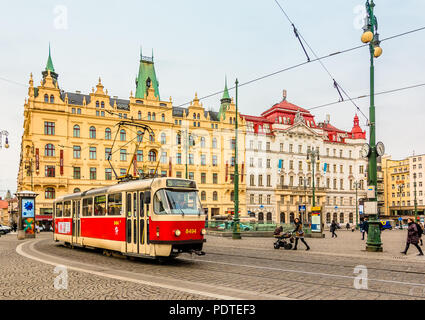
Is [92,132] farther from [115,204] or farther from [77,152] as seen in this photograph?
[115,204]

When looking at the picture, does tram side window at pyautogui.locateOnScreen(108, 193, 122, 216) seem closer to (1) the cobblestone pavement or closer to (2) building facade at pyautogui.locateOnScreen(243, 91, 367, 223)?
(1) the cobblestone pavement

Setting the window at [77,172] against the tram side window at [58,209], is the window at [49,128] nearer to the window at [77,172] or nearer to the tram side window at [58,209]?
the window at [77,172]

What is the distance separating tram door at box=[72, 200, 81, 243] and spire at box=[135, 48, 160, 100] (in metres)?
42.5

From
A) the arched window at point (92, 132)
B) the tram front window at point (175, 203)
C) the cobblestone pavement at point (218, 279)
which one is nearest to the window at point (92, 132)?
the arched window at point (92, 132)

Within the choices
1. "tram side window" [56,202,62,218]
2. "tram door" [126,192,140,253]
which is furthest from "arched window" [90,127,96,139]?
"tram door" [126,192,140,253]

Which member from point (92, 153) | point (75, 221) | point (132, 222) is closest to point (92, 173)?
point (92, 153)

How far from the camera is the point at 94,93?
5384 cm

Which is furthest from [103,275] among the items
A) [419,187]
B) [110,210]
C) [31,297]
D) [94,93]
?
[419,187]

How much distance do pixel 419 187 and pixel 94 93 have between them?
8151 centimetres

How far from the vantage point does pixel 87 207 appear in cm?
1680

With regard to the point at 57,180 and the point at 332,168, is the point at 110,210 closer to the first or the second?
the point at 57,180

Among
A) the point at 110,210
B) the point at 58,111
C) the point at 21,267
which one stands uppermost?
the point at 58,111

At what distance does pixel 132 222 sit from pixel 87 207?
457cm
